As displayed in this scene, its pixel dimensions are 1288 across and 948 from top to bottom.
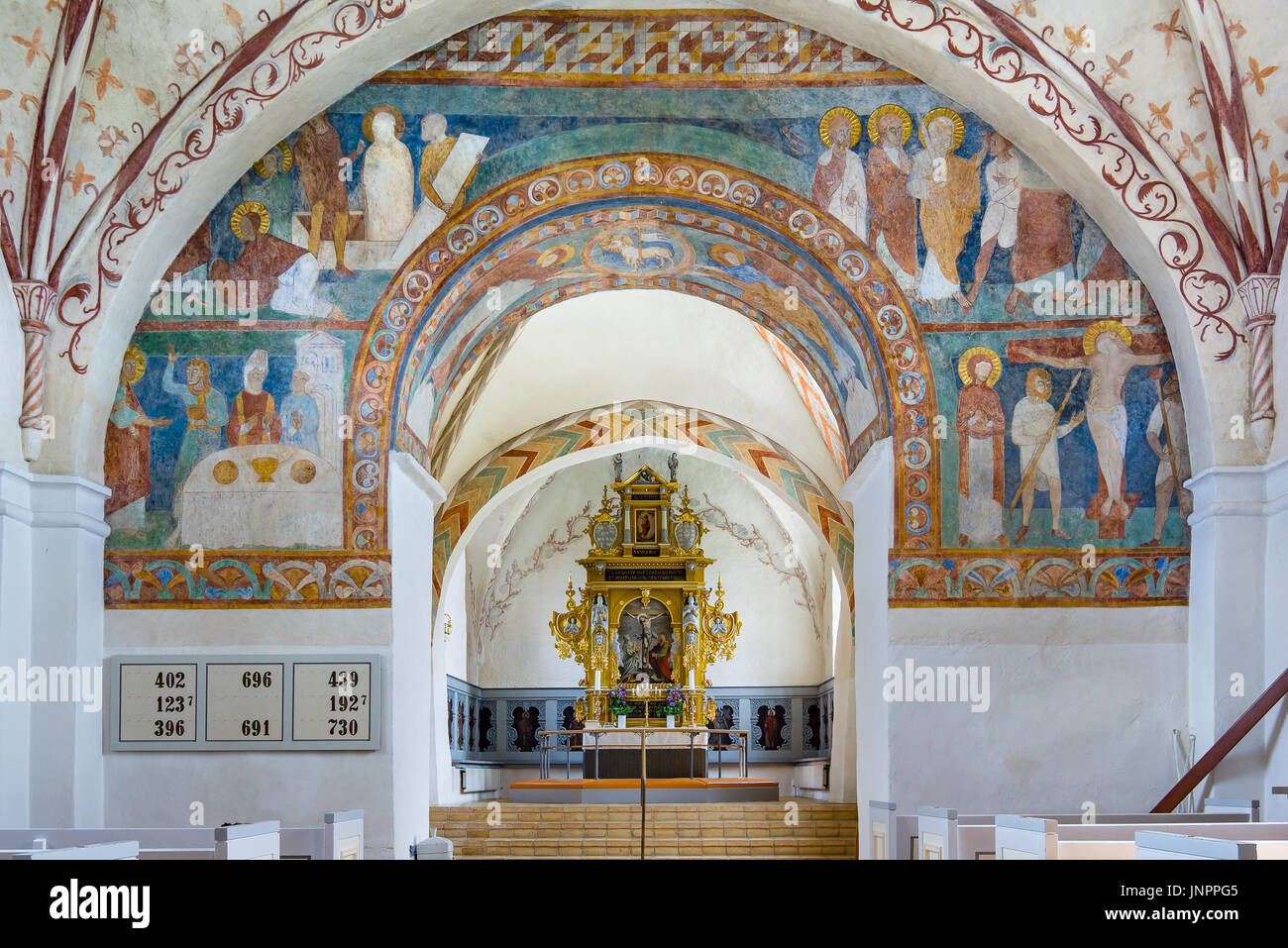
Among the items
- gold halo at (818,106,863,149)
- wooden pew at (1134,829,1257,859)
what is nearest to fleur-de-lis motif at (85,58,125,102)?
gold halo at (818,106,863,149)

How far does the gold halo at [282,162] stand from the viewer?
9.91 meters

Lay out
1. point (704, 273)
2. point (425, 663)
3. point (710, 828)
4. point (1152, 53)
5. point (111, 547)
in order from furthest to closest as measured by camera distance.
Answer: point (710, 828)
point (704, 273)
point (425, 663)
point (111, 547)
point (1152, 53)

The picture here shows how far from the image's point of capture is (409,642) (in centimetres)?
1027

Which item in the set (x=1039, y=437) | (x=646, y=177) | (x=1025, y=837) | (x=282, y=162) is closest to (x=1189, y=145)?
(x=1039, y=437)

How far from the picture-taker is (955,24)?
30.6 ft

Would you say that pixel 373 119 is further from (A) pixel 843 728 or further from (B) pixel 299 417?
(A) pixel 843 728

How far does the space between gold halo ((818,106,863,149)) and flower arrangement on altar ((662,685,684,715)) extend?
10386 mm

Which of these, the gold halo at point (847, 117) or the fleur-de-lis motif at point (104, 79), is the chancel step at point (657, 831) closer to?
the gold halo at point (847, 117)

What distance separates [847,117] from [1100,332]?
2.26m

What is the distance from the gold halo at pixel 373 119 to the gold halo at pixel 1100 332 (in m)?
4.87

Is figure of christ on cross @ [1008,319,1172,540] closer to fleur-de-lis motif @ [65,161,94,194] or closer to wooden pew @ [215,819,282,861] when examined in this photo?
wooden pew @ [215,819,282,861]
